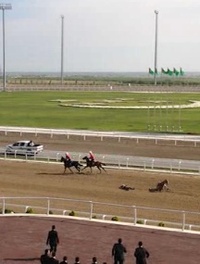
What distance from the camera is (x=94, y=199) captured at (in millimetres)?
26031

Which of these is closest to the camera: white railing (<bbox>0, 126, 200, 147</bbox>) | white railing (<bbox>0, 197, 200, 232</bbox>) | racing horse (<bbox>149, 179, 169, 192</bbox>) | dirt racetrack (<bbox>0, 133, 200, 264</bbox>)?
dirt racetrack (<bbox>0, 133, 200, 264</bbox>)

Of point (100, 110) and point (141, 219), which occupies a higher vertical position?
point (100, 110)

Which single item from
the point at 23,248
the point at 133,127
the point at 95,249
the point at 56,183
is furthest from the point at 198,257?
the point at 133,127

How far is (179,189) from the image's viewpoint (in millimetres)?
28203

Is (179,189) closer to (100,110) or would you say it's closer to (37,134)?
(37,134)

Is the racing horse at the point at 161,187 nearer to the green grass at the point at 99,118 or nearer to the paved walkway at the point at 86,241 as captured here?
the paved walkway at the point at 86,241

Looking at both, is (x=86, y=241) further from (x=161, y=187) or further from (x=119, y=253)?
(x=161, y=187)

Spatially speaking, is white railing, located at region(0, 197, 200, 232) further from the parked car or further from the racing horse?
the parked car

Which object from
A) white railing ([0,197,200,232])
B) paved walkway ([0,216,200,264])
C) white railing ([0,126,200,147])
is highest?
white railing ([0,126,200,147])

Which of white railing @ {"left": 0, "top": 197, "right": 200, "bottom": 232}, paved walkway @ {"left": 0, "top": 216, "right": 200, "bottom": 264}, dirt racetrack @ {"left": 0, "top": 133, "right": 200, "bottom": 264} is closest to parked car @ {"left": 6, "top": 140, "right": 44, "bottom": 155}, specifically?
dirt racetrack @ {"left": 0, "top": 133, "right": 200, "bottom": 264}

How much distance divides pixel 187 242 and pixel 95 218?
419 centimetres

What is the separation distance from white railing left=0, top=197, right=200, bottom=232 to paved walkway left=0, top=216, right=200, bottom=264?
0.78 meters

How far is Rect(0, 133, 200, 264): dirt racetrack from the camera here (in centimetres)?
1753

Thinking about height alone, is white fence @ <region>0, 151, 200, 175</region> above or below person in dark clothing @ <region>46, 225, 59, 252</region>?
above
